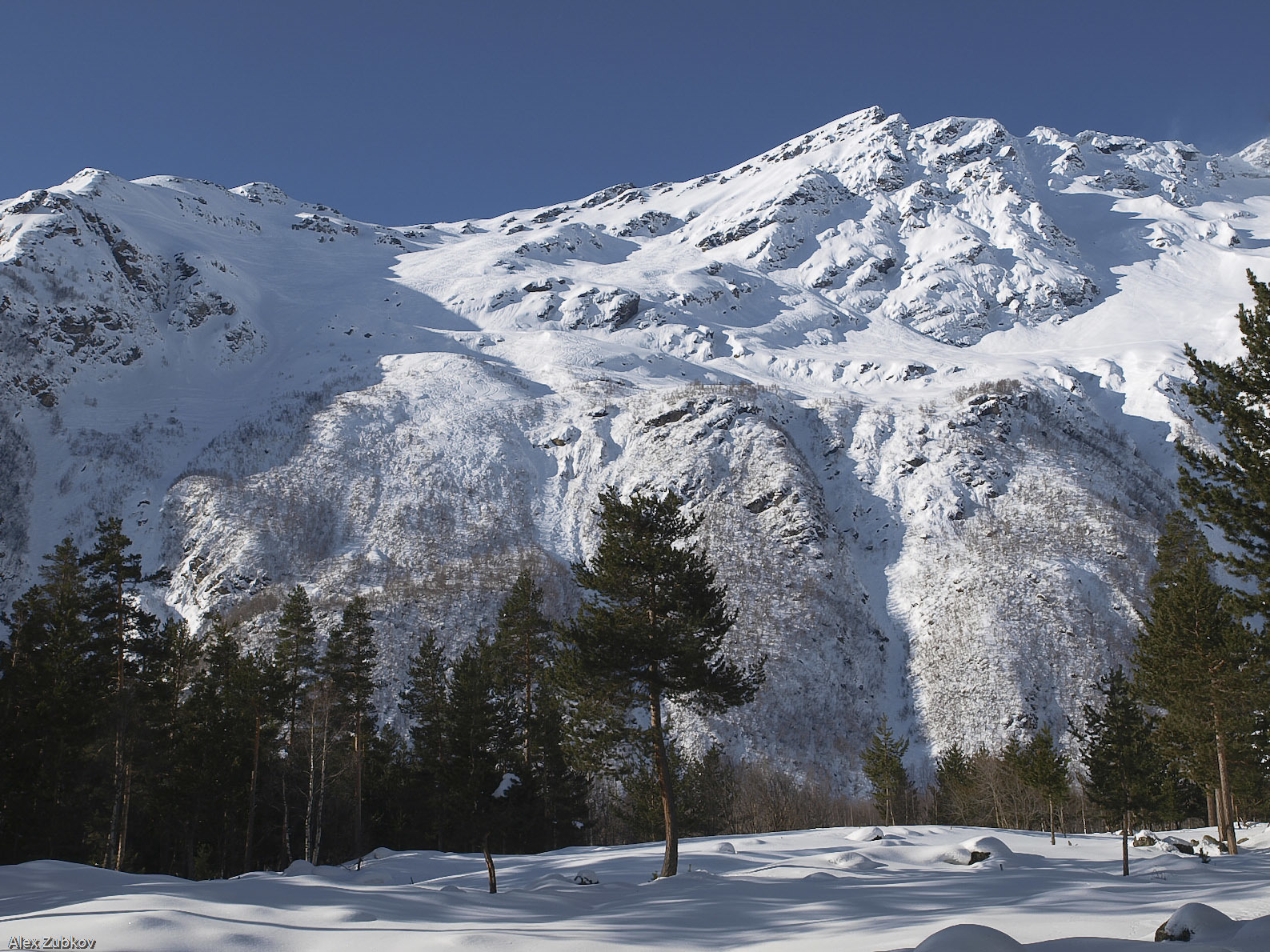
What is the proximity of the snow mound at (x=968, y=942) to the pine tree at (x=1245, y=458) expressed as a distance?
39.7 ft

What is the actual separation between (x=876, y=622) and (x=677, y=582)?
6822 centimetres

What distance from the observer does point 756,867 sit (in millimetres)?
22891

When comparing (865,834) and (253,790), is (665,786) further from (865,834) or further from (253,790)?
(253,790)

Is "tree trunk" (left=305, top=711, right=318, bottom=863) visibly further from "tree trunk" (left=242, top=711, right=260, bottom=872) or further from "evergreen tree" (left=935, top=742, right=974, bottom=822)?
"evergreen tree" (left=935, top=742, right=974, bottom=822)

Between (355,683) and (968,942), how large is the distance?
31.3 m

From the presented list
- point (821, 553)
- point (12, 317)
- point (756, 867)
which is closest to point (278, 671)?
point (756, 867)

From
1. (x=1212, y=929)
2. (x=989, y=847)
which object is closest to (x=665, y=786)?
(x=989, y=847)

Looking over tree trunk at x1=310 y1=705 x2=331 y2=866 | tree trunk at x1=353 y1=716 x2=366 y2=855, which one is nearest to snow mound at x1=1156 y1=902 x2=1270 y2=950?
tree trunk at x1=310 y1=705 x2=331 y2=866

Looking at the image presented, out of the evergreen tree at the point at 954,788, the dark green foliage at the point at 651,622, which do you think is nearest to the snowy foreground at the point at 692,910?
the dark green foliage at the point at 651,622

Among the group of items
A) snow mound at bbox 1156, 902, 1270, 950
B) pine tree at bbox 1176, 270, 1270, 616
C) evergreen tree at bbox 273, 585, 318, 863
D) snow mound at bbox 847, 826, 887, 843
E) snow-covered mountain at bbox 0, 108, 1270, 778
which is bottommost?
snow mound at bbox 847, 826, 887, 843

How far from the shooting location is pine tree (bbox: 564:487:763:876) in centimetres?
2053

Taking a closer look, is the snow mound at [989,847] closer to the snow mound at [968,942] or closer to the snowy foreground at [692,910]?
the snowy foreground at [692,910]

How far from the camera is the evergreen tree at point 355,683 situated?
3306 cm

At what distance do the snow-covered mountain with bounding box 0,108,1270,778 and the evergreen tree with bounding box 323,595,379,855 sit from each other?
33853 mm
